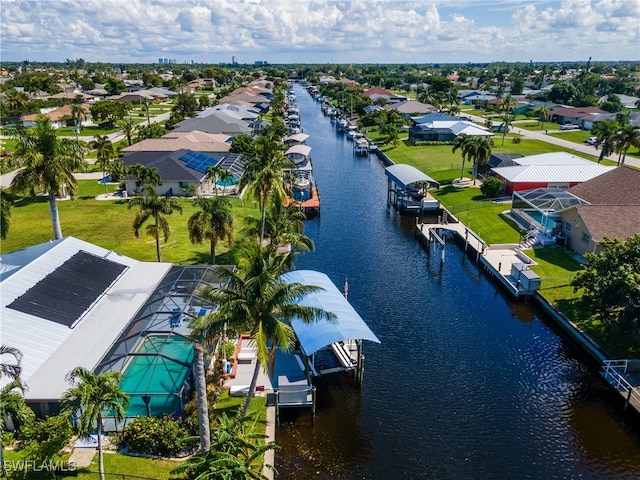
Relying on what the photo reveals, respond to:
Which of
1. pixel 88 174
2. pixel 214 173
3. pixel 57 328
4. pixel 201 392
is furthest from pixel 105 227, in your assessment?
pixel 201 392

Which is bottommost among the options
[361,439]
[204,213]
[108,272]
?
[361,439]

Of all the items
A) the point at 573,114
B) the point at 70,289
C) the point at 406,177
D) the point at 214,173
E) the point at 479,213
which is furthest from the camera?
the point at 573,114

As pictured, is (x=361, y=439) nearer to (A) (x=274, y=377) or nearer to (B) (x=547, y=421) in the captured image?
(A) (x=274, y=377)

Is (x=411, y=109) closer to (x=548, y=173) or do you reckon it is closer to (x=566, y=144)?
(x=566, y=144)

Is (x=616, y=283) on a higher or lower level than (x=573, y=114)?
lower

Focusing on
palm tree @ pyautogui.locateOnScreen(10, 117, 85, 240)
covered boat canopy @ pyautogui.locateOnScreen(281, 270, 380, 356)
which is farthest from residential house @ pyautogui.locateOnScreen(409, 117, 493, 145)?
palm tree @ pyautogui.locateOnScreen(10, 117, 85, 240)

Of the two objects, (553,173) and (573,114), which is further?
(573,114)

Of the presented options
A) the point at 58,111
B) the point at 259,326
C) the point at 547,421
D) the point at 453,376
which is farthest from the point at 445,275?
the point at 58,111
